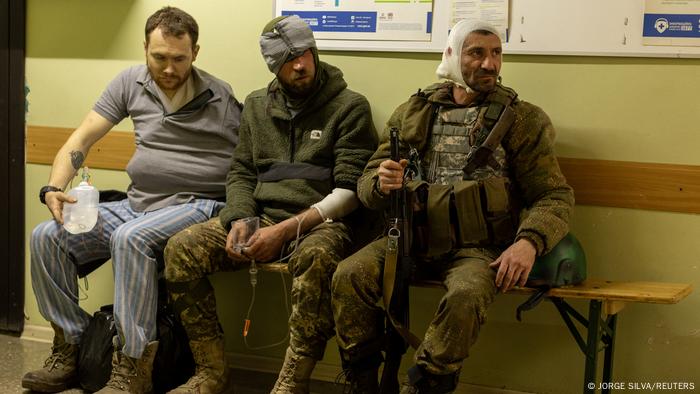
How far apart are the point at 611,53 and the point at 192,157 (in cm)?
176

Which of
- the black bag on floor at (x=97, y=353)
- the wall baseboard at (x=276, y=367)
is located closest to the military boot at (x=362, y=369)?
the wall baseboard at (x=276, y=367)

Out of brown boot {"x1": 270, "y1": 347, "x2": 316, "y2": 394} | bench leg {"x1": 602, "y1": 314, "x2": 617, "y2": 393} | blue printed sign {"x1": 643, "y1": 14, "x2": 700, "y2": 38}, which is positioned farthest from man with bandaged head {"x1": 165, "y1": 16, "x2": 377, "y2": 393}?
blue printed sign {"x1": 643, "y1": 14, "x2": 700, "y2": 38}

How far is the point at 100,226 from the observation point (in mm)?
3377

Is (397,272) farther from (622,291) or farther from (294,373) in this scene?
(622,291)

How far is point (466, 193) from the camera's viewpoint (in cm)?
281

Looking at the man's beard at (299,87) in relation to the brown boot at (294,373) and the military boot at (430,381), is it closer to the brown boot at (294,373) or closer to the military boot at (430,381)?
the brown boot at (294,373)

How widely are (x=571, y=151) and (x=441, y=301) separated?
3.13 ft

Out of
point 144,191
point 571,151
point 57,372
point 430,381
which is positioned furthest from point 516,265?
point 57,372

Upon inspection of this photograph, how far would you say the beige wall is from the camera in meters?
3.07

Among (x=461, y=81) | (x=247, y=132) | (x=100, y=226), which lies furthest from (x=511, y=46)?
(x=100, y=226)

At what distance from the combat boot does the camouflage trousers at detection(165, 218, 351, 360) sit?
0.04m

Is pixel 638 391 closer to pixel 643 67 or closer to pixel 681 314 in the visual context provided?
pixel 681 314

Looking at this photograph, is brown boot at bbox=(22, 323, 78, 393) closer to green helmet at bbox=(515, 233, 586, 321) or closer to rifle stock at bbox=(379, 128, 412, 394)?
rifle stock at bbox=(379, 128, 412, 394)

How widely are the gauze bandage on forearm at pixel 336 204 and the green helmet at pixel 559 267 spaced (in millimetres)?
780
